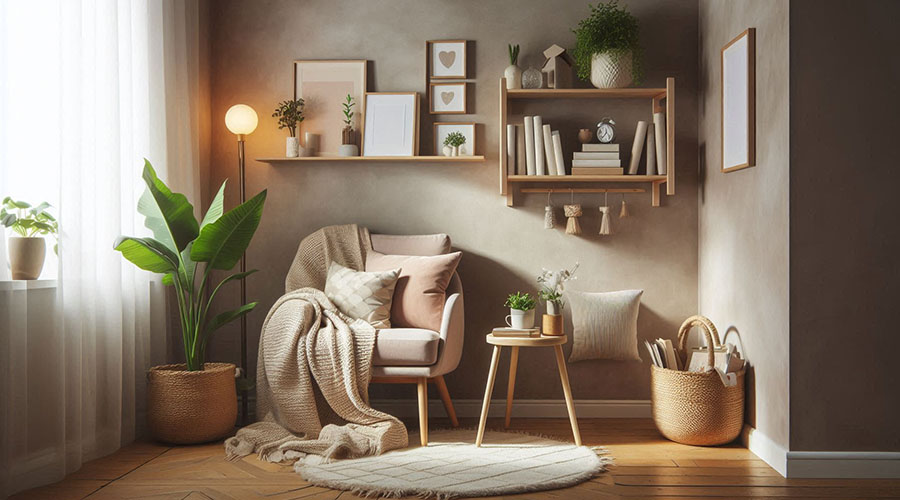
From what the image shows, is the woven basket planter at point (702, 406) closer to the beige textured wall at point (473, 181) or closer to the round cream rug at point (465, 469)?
the round cream rug at point (465, 469)

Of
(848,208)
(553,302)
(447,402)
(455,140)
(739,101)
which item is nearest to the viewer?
(848,208)

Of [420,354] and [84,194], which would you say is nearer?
[84,194]

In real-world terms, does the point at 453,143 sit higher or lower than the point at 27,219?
higher

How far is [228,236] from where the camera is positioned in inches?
A: 122

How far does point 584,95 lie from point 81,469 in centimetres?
274

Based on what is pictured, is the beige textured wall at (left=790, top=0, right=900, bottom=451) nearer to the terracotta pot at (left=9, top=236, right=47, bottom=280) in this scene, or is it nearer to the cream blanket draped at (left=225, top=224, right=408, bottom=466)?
the cream blanket draped at (left=225, top=224, right=408, bottom=466)

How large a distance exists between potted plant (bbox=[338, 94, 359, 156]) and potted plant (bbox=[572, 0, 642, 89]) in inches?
46.0

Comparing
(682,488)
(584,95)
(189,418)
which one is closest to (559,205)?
(584,95)

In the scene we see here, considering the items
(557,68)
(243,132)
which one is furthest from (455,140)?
(243,132)

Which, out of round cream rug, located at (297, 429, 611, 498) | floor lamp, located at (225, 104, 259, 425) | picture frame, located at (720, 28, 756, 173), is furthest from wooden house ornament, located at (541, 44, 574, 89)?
round cream rug, located at (297, 429, 611, 498)

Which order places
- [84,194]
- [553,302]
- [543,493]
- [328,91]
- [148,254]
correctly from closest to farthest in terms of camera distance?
1. [543,493]
2. [84,194]
3. [148,254]
4. [553,302]
5. [328,91]

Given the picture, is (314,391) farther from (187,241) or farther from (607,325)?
(607,325)

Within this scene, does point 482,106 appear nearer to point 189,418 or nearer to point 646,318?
point 646,318

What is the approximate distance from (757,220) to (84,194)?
8.70ft
